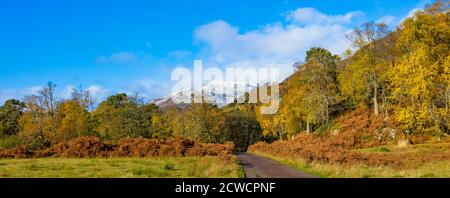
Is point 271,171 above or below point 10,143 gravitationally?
below

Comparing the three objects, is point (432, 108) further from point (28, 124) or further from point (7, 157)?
point (28, 124)

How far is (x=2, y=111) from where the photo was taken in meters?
85.6

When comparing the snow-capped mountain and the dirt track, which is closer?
the dirt track

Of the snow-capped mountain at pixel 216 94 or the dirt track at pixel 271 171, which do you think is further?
the snow-capped mountain at pixel 216 94

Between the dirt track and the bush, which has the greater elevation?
the bush

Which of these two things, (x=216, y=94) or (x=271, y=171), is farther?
(x=216, y=94)

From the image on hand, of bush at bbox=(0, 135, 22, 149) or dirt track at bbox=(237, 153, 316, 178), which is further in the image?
bush at bbox=(0, 135, 22, 149)

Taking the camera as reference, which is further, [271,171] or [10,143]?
[10,143]

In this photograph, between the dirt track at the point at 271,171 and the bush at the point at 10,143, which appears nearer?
the dirt track at the point at 271,171

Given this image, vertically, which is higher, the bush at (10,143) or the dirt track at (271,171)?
the bush at (10,143)
